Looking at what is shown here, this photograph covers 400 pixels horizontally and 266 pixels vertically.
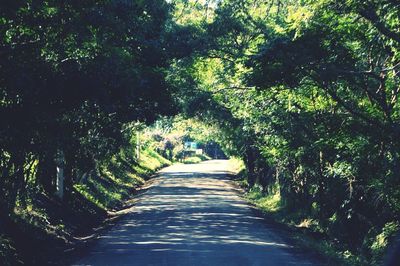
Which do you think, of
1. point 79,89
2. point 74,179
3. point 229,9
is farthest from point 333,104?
point 74,179

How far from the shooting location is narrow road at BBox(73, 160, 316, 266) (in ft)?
40.9

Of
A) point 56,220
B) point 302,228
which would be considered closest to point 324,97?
point 302,228

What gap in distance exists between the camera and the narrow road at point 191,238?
12.5 m

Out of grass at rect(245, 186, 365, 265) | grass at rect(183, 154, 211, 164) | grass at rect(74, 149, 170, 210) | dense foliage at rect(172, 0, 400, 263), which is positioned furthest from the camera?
grass at rect(183, 154, 211, 164)

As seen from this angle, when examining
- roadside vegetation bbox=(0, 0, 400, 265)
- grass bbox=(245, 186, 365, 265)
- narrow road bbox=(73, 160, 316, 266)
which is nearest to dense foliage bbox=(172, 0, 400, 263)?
roadside vegetation bbox=(0, 0, 400, 265)

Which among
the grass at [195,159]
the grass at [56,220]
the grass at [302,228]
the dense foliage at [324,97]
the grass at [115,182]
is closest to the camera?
the dense foliage at [324,97]

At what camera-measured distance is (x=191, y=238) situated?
15.6 metres

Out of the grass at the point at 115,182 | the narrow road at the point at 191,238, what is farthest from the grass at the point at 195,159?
the narrow road at the point at 191,238

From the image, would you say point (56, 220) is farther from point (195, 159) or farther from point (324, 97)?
point (195, 159)

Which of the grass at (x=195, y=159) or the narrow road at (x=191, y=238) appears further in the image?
the grass at (x=195, y=159)

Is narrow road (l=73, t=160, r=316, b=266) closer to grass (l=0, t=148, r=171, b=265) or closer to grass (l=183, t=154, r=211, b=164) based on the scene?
grass (l=0, t=148, r=171, b=265)

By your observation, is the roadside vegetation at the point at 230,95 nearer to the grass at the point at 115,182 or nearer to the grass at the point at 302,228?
the grass at the point at 302,228

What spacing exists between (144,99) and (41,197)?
6.10 m

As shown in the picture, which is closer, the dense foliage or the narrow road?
the dense foliage
